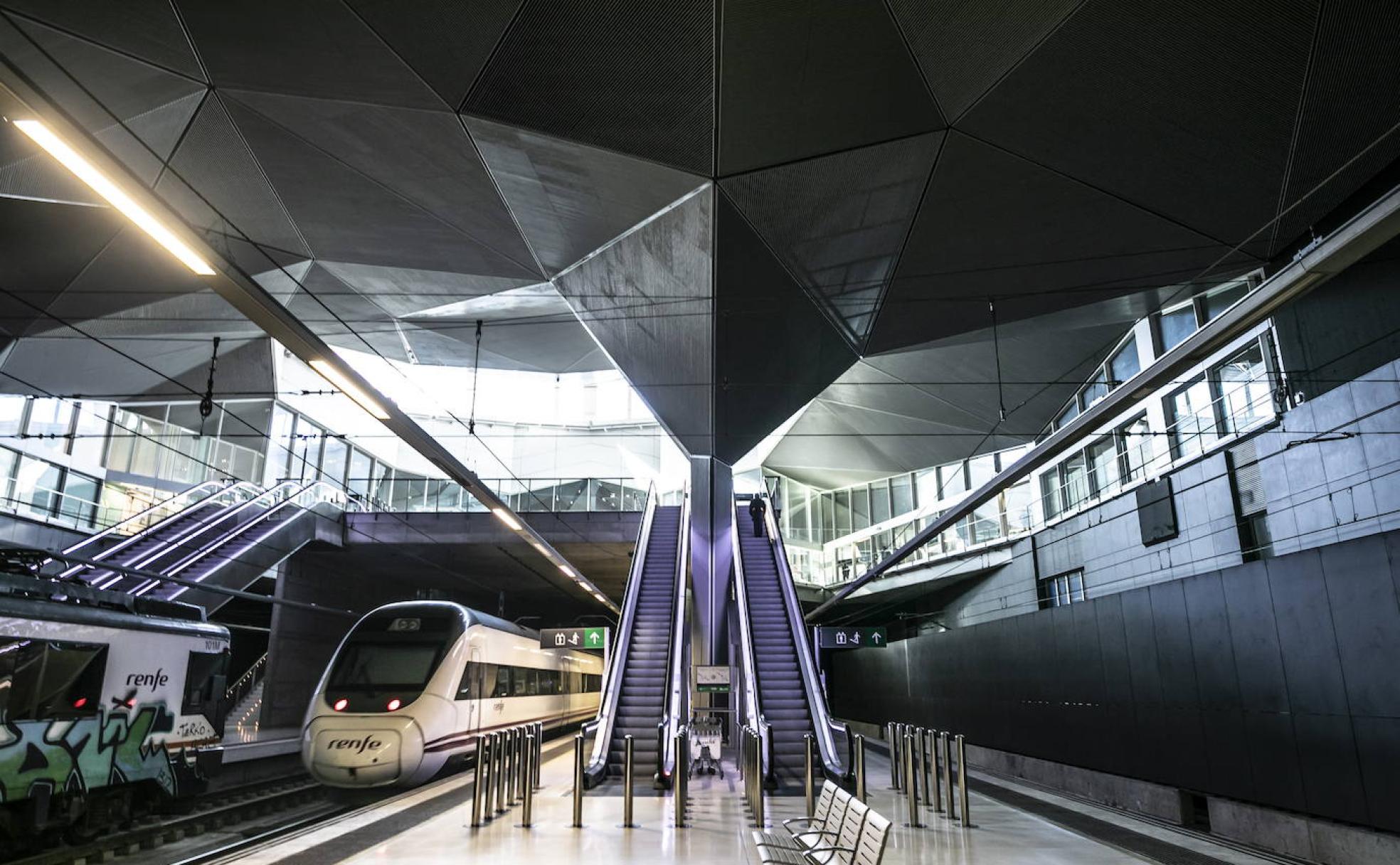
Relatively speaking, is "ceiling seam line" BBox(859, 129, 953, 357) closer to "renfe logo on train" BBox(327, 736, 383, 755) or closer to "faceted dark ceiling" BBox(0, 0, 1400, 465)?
"faceted dark ceiling" BBox(0, 0, 1400, 465)

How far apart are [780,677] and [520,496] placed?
1319 cm

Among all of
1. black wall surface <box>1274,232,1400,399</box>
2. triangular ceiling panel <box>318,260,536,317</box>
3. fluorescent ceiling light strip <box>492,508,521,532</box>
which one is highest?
triangular ceiling panel <box>318,260,536,317</box>

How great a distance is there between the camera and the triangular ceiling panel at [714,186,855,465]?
38.7 feet

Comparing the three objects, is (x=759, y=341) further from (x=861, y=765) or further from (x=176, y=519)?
(x=176, y=519)

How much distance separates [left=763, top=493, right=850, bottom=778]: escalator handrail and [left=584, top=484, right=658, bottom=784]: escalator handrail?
10.5 ft

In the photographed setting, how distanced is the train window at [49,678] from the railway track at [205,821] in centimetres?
147

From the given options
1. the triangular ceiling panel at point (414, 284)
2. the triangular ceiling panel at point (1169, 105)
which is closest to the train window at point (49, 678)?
the triangular ceiling panel at point (414, 284)

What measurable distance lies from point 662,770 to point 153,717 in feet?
22.1

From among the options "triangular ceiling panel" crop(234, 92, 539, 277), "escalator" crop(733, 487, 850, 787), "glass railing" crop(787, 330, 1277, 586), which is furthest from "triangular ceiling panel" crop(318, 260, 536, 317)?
"glass railing" crop(787, 330, 1277, 586)

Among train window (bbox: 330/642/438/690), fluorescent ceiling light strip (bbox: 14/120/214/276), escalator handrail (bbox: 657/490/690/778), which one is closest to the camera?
fluorescent ceiling light strip (bbox: 14/120/214/276)

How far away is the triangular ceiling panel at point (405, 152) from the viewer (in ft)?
31.7

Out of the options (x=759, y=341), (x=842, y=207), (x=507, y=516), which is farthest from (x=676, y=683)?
(x=842, y=207)

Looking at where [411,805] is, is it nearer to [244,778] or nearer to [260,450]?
[244,778]

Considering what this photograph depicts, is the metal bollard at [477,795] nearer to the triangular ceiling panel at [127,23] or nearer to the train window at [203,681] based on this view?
the train window at [203,681]
